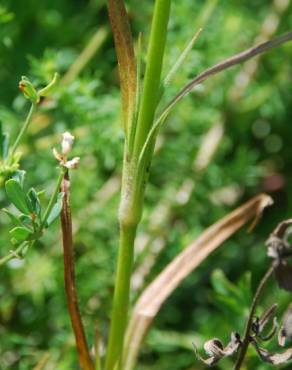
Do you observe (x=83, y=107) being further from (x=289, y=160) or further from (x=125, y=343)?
(x=289, y=160)

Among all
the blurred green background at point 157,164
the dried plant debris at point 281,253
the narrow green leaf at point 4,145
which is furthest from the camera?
the blurred green background at point 157,164

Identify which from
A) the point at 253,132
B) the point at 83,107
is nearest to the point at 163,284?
the point at 83,107

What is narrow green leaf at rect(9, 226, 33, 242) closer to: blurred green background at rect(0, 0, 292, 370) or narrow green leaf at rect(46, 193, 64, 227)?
narrow green leaf at rect(46, 193, 64, 227)

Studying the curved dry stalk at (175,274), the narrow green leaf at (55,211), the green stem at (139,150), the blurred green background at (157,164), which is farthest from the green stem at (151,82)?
the blurred green background at (157,164)

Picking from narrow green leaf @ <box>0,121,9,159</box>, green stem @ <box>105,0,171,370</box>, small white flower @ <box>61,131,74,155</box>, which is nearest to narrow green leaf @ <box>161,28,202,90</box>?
green stem @ <box>105,0,171,370</box>

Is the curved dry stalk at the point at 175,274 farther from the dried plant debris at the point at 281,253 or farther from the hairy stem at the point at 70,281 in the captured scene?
the dried plant debris at the point at 281,253

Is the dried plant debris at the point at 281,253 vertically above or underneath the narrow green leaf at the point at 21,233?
underneath

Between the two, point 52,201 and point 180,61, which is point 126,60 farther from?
point 52,201
